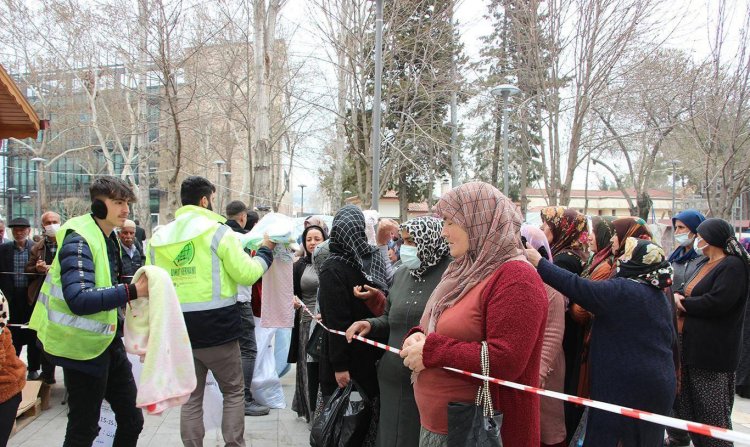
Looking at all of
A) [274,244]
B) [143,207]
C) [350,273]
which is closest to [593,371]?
[350,273]

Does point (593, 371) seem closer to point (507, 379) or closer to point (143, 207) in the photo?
point (507, 379)

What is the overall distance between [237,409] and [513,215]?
250 centimetres

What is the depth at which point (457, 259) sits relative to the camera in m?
2.63

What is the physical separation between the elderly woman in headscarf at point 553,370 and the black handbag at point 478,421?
1.20m

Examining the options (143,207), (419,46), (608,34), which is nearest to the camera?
(608,34)

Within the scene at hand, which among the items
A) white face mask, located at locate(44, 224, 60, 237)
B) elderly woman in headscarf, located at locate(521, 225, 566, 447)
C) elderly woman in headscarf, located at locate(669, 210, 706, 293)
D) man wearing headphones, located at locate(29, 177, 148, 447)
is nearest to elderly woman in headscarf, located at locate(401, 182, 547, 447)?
elderly woman in headscarf, located at locate(521, 225, 566, 447)

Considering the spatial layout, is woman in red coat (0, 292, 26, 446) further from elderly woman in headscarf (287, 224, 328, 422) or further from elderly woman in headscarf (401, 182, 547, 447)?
elderly woman in headscarf (287, 224, 328, 422)

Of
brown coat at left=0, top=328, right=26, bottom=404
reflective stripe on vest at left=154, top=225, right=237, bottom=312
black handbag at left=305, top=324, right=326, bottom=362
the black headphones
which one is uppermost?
the black headphones

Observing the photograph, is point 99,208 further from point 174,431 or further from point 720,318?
point 720,318

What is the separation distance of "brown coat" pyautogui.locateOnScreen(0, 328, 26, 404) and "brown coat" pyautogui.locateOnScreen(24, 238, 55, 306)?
3.90 metres

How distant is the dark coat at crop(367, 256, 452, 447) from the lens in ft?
9.84

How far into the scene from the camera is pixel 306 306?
550 cm

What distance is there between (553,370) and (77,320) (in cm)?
301

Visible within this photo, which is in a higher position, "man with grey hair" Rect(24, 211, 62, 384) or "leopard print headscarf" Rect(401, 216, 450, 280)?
"leopard print headscarf" Rect(401, 216, 450, 280)
